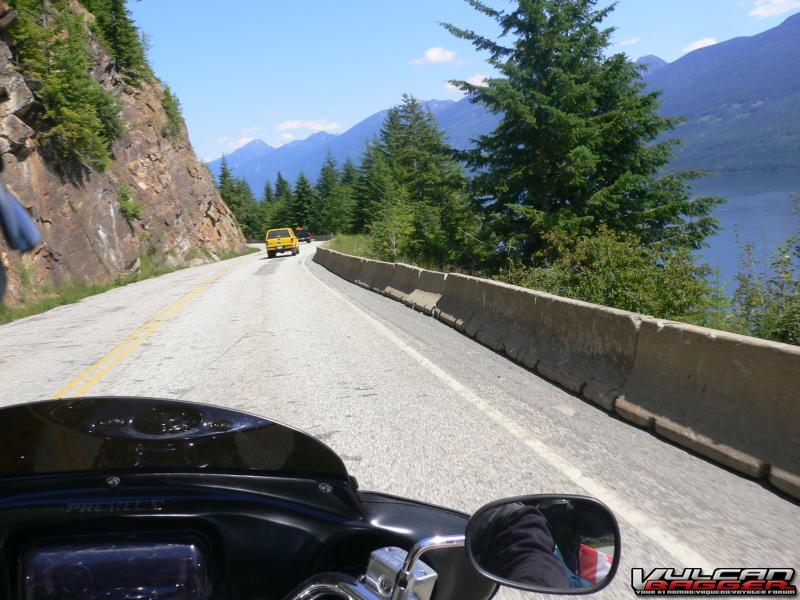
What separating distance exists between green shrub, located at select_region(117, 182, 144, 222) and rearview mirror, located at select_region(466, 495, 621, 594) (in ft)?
124

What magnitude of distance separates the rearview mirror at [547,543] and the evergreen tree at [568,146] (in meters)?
19.5

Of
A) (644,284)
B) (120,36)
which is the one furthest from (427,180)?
(644,284)

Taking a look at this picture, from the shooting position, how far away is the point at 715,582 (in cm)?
325

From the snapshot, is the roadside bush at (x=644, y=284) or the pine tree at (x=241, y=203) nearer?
the roadside bush at (x=644, y=284)

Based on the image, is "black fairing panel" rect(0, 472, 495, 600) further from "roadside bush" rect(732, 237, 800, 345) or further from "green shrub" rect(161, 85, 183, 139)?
"green shrub" rect(161, 85, 183, 139)

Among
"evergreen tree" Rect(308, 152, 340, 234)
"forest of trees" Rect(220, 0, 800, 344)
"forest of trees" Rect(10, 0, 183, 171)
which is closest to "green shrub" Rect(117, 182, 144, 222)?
"forest of trees" Rect(10, 0, 183, 171)

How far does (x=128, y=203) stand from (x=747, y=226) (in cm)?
3023

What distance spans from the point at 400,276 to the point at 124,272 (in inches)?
854

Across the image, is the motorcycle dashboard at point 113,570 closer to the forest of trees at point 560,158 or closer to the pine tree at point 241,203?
the forest of trees at point 560,158

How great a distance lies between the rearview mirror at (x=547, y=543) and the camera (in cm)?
152

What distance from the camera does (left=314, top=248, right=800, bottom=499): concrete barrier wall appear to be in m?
4.49

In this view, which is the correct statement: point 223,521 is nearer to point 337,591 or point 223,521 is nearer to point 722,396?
point 337,591

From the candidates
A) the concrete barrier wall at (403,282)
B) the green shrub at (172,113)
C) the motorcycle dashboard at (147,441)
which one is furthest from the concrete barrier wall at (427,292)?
the green shrub at (172,113)

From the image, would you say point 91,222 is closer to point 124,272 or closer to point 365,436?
point 124,272
